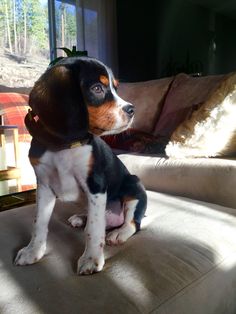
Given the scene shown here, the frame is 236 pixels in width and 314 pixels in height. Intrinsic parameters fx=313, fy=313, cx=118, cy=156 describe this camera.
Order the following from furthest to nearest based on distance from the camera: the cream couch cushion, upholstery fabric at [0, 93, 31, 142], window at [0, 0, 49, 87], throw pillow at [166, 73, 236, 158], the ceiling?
window at [0, 0, 49, 87], the ceiling, upholstery fabric at [0, 93, 31, 142], throw pillow at [166, 73, 236, 158], the cream couch cushion

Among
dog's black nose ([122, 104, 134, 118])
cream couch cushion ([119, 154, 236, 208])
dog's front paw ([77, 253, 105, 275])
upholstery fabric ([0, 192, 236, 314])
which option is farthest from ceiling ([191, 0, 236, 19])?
dog's front paw ([77, 253, 105, 275])

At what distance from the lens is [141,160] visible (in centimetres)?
142

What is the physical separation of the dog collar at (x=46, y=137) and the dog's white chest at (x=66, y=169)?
2 centimetres

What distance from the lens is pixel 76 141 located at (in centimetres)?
72

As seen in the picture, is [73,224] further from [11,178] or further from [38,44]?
[38,44]

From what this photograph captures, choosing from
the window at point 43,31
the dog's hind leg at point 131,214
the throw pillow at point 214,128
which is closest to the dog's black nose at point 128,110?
the dog's hind leg at point 131,214

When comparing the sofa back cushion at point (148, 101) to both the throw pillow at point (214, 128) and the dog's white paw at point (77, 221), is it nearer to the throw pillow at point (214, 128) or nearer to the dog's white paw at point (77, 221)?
the throw pillow at point (214, 128)

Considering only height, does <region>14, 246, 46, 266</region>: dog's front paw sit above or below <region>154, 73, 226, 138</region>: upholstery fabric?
below

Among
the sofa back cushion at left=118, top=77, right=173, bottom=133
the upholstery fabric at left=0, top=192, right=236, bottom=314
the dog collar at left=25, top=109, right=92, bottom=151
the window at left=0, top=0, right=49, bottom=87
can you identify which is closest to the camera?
the upholstery fabric at left=0, top=192, right=236, bottom=314

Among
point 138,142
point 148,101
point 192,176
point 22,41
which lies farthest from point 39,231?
point 22,41

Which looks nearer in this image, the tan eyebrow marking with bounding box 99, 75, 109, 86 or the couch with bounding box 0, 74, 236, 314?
the couch with bounding box 0, 74, 236, 314

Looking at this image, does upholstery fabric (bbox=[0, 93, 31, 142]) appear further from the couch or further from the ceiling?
the ceiling

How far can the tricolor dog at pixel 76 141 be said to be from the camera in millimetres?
661

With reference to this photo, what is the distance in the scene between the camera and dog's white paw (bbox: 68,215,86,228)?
0.95 m
